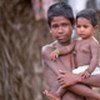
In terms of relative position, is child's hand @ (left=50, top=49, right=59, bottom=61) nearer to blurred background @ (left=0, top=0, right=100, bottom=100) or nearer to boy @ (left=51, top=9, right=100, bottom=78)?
boy @ (left=51, top=9, right=100, bottom=78)

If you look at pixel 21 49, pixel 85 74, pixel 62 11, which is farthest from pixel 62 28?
pixel 21 49

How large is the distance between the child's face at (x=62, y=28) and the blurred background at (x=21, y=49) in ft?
7.65

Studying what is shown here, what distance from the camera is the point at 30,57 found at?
15.2 ft

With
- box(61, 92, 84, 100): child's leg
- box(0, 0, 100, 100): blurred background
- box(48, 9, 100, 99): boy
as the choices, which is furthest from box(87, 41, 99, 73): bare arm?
box(0, 0, 100, 100): blurred background

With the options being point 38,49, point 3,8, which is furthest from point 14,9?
point 38,49

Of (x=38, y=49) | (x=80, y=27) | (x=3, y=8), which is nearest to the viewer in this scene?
(x=80, y=27)

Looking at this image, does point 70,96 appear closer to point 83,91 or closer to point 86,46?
point 83,91

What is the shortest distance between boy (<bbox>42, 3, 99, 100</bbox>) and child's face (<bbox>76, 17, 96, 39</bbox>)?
0.04 metres

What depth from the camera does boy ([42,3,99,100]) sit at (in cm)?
196

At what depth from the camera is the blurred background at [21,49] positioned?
4418 mm

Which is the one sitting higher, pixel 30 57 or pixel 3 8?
pixel 3 8

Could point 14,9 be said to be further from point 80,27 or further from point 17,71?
point 80,27

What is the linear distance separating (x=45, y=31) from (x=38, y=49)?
163mm

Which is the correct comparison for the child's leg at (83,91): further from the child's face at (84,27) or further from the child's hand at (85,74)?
the child's face at (84,27)
